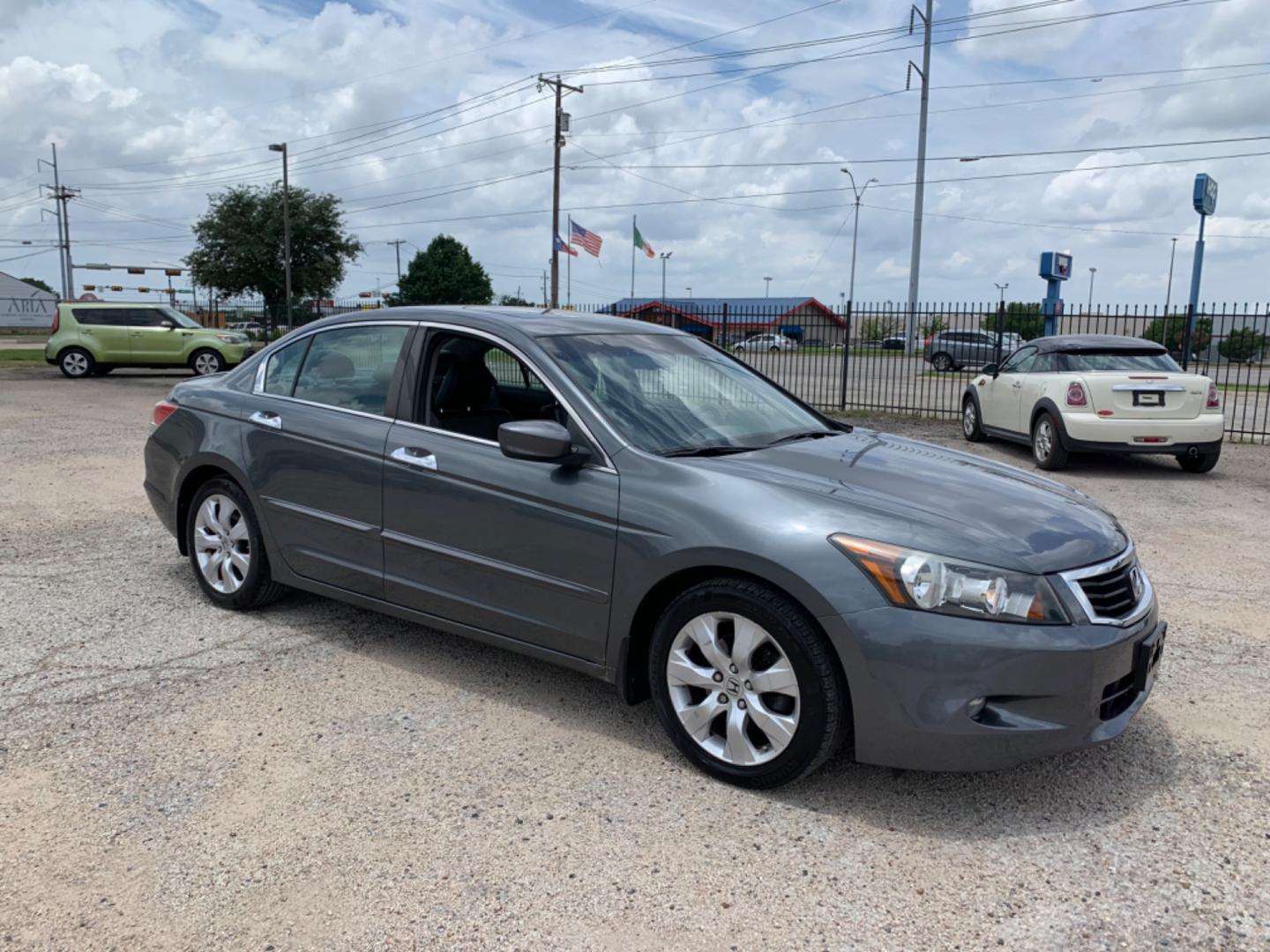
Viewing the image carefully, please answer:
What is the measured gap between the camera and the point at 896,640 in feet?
9.96

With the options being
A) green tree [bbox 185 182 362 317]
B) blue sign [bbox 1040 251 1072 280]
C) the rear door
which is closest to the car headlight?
the rear door

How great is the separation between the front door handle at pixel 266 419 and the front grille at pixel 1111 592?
3578 millimetres

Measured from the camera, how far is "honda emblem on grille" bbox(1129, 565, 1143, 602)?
3.45 meters

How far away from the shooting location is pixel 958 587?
3059 mm

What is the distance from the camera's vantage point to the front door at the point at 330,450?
14.5 feet

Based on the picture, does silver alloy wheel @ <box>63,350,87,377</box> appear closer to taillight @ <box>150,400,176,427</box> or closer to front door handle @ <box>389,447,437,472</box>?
taillight @ <box>150,400,176,427</box>

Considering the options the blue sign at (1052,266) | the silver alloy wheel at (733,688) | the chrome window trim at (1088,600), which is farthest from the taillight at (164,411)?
the blue sign at (1052,266)

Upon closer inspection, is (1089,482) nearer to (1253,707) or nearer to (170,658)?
(1253,707)

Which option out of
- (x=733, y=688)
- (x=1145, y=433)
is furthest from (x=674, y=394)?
(x=1145, y=433)

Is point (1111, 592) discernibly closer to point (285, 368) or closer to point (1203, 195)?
point (285, 368)

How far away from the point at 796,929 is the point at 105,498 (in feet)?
24.4

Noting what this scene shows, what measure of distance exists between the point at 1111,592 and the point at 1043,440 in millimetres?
8179

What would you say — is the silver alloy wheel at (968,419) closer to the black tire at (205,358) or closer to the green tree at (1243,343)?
the green tree at (1243,343)

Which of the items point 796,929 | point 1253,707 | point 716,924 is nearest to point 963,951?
point 796,929
